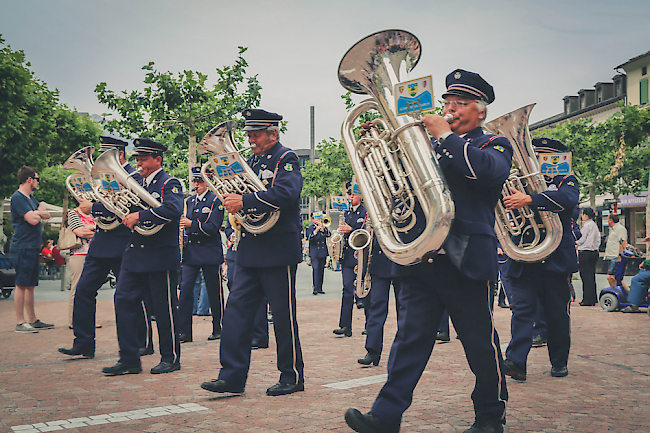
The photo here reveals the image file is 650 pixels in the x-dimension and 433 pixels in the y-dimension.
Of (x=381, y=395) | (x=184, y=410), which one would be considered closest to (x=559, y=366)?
(x=381, y=395)

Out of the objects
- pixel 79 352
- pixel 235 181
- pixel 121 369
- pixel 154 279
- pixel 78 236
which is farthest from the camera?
pixel 78 236

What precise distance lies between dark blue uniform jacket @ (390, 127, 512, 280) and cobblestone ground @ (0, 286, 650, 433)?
3.78 ft

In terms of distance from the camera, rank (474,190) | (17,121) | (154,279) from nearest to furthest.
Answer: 1. (474,190)
2. (154,279)
3. (17,121)

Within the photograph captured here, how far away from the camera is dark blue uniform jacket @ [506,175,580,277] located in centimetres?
532

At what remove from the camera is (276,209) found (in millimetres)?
4793

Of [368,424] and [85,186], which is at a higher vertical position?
[85,186]

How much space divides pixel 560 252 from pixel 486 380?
7.97 ft

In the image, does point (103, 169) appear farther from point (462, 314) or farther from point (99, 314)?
point (99, 314)

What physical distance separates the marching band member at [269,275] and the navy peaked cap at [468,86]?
5.25ft

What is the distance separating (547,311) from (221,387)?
2.94 metres

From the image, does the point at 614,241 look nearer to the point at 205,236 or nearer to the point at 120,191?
the point at 205,236

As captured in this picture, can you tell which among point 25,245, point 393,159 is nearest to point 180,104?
point 25,245

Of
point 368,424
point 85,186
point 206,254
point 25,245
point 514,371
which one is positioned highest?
point 85,186

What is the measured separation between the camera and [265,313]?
7.48 m
